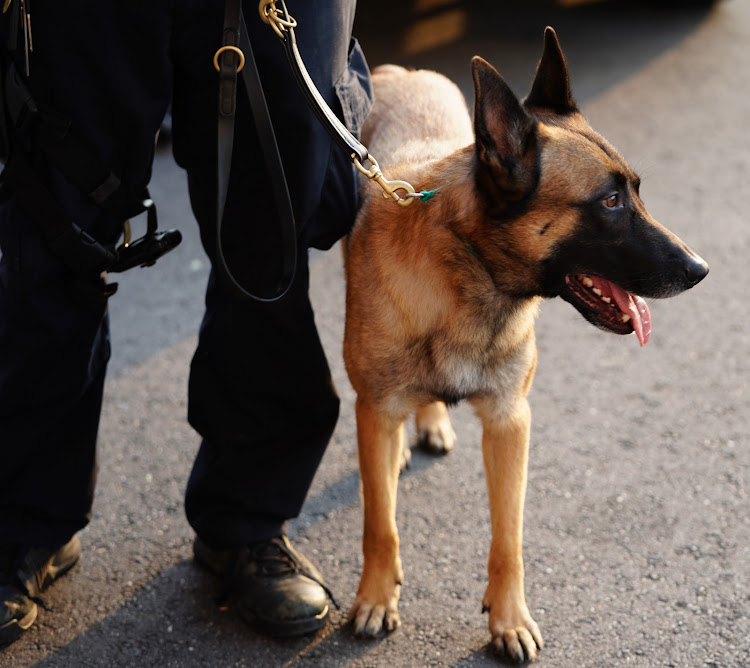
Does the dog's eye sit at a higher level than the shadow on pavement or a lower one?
higher

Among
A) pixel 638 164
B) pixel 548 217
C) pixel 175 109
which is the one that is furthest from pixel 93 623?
Answer: pixel 638 164

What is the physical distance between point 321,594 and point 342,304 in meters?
1.87

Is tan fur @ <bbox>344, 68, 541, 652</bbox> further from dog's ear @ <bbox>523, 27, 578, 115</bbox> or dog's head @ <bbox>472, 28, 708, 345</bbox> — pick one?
dog's ear @ <bbox>523, 27, 578, 115</bbox>

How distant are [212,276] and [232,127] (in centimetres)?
55

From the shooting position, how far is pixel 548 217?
2084mm

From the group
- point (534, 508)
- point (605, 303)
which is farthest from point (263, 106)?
point (534, 508)

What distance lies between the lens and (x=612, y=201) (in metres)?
2.07

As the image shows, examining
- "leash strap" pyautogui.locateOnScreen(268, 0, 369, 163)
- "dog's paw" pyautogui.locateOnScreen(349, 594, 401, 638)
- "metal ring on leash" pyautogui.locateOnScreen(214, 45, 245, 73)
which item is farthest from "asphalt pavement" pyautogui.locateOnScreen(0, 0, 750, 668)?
"metal ring on leash" pyautogui.locateOnScreen(214, 45, 245, 73)

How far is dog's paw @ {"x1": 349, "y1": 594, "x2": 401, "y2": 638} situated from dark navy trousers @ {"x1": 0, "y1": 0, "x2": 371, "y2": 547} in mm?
337

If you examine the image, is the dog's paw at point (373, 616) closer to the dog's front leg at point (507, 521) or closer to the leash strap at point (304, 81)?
the dog's front leg at point (507, 521)

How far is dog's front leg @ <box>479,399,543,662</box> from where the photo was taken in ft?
7.86

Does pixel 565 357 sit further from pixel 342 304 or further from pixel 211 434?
pixel 211 434

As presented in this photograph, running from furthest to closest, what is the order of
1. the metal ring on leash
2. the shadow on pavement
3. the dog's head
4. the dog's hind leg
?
the shadow on pavement < the dog's hind leg < the dog's head < the metal ring on leash

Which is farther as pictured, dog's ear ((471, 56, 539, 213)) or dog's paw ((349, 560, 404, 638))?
dog's paw ((349, 560, 404, 638))
